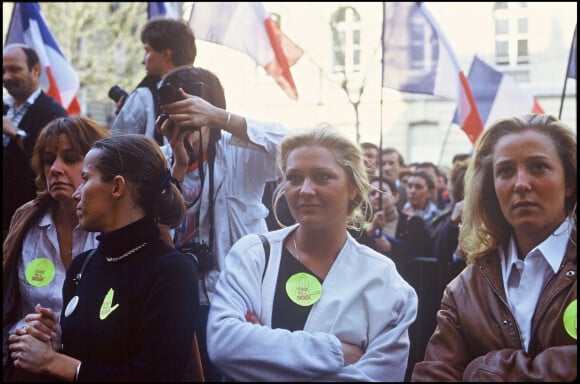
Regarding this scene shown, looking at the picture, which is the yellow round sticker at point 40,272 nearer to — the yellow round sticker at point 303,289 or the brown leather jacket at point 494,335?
the yellow round sticker at point 303,289

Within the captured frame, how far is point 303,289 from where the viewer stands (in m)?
2.99

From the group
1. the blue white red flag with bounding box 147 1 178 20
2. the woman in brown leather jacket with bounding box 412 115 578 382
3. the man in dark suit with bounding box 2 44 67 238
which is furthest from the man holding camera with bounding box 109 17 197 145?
the blue white red flag with bounding box 147 1 178 20

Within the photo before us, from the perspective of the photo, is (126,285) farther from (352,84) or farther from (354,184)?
(352,84)

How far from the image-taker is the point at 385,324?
2.94 metres

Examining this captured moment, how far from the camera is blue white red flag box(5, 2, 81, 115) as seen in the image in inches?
299

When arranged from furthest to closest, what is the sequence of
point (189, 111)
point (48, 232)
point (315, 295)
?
point (48, 232) < point (189, 111) < point (315, 295)

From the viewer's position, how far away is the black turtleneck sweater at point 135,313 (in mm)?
2578

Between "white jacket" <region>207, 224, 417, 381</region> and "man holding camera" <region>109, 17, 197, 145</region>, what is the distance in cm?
Answer: 167

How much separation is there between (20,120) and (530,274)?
3645 mm

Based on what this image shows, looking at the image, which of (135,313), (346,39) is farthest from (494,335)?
(346,39)

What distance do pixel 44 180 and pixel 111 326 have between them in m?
1.52

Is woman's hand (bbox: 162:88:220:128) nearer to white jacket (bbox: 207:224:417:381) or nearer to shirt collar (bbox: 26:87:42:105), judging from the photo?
white jacket (bbox: 207:224:417:381)

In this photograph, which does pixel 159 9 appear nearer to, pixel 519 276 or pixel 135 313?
pixel 135 313

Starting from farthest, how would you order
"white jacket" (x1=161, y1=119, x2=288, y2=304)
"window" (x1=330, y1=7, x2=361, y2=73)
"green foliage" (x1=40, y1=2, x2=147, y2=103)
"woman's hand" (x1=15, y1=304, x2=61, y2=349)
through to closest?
"window" (x1=330, y1=7, x2=361, y2=73), "green foliage" (x1=40, y1=2, x2=147, y2=103), "white jacket" (x1=161, y1=119, x2=288, y2=304), "woman's hand" (x1=15, y1=304, x2=61, y2=349)
